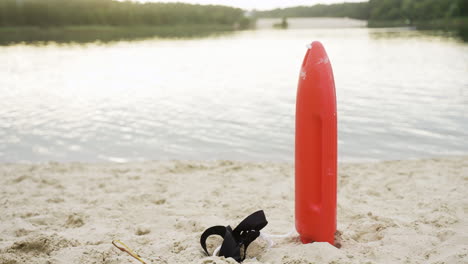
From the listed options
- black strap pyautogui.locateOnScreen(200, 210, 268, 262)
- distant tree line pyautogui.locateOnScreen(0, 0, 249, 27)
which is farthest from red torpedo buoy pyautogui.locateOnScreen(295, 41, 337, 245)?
distant tree line pyautogui.locateOnScreen(0, 0, 249, 27)

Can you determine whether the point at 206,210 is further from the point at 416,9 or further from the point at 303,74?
the point at 416,9

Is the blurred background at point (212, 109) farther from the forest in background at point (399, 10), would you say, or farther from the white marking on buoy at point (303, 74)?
the forest in background at point (399, 10)

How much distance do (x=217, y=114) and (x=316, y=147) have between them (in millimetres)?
6845

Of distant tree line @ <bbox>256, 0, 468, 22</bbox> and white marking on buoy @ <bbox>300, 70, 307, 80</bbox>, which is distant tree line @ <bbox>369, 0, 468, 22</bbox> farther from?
white marking on buoy @ <bbox>300, 70, 307, 80</bbox>

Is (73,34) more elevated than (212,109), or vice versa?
(73,34)

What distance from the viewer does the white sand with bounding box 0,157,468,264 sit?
2807 mm

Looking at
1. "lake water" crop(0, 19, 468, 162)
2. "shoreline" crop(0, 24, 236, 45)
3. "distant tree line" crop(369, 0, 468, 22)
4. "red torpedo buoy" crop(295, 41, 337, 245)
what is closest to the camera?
"red torpedo buoy" crop(295, 41, 337, 245)

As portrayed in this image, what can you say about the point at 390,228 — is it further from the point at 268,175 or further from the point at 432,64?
the point at 432,64

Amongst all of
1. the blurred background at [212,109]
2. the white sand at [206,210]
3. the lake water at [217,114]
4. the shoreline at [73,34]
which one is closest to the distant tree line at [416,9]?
the shoreline at [73,34]

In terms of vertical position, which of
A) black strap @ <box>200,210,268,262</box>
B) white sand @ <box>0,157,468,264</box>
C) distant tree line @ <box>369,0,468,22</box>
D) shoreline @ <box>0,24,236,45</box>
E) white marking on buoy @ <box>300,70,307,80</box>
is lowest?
white sand @ <box>0,157,468,264</box>

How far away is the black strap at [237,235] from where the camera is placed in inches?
108

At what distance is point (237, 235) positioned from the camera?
2.98m

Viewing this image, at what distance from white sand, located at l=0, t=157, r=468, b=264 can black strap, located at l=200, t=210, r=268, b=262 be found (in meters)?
0.10

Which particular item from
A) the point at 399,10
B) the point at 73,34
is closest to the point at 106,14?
the point at 73,34
